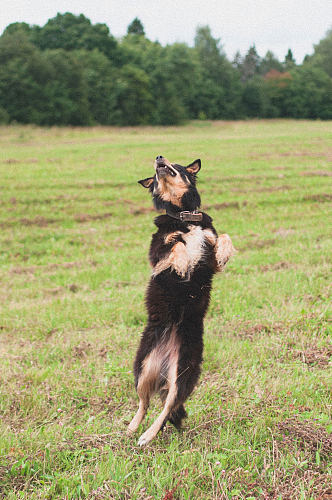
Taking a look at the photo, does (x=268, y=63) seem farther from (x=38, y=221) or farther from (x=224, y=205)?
(x=38, y=221)

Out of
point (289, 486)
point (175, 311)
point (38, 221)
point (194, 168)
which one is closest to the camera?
point (289, 486)

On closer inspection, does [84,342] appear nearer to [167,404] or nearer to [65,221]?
[167,404]

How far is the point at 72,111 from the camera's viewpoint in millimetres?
47719

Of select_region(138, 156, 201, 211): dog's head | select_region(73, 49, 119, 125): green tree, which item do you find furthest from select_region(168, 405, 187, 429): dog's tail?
select_region(73, 49, 119, 125): green tree

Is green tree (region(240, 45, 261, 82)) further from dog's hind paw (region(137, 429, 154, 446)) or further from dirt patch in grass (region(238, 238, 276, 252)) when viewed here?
dog's hind paw (region(137, 429, 154, 446))

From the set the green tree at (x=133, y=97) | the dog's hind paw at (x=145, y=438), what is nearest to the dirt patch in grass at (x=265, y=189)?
the dog's hind paw at (x=145, y=438)

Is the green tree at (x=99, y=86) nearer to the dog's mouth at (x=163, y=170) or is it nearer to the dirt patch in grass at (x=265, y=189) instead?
the dirt patch in grass at (x=265, y=189)

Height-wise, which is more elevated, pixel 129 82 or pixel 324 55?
pixel 324 55

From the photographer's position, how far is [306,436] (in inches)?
127

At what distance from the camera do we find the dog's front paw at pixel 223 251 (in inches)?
140

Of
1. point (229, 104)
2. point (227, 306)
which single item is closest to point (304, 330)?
point (227, 306)

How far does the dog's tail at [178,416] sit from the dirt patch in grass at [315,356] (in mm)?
1817

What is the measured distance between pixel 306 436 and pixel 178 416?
1.00 m

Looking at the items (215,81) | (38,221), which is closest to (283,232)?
(38,221)
